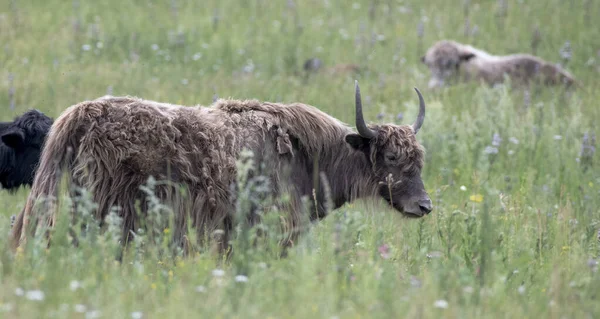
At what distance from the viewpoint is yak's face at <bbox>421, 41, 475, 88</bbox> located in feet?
50.5

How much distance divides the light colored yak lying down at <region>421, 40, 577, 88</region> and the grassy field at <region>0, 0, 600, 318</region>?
1.74 feet

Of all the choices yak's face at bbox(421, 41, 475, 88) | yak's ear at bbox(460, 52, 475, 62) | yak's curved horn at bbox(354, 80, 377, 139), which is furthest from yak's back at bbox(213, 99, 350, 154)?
yak's ear at bbox(460, 52, 475, 62)

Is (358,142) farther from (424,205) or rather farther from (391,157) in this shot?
(424,205)

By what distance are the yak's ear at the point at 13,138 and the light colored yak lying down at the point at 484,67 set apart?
356 inches

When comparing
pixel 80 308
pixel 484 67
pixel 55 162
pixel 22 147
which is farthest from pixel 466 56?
pixel 80 308

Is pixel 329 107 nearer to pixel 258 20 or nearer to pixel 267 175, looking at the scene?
pixel 267 175

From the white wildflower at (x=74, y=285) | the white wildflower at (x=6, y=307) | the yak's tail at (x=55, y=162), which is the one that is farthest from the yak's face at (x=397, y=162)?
the white wildflower at (x=6, y=307)

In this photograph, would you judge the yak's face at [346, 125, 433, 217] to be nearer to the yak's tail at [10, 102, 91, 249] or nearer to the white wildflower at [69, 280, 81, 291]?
the yak's tail at [10, 102, 91, 249]

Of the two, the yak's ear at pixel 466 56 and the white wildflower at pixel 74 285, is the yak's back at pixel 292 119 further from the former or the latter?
the yak's ear at pixel 466 56

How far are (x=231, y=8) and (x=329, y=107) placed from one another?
786 cm

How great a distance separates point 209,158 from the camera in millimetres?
6203

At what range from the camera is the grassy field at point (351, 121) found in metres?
4.43

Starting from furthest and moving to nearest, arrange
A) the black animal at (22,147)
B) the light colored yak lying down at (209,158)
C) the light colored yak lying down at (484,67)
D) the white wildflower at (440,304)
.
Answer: the light colored yak lying down at (484,67)
the black animal at (22,147)
the light colored yak lying down at (209,158)
the white wildflower at (440,304)

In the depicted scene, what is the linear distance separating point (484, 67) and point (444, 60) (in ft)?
3.42
